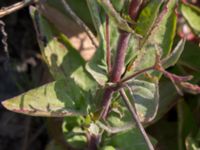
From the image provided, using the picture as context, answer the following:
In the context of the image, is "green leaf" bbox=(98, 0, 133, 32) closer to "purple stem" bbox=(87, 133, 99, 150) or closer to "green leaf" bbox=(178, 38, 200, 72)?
"purple stem" bbox=(87, 133, 99, 150)

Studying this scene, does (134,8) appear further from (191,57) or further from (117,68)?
(191,57)

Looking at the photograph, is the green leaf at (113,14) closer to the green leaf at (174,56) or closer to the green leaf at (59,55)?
the green leaf at (174,56)

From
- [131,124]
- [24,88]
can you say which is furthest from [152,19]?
[24,88]

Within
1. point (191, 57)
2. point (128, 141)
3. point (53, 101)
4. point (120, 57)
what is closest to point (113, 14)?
point (120, 57)

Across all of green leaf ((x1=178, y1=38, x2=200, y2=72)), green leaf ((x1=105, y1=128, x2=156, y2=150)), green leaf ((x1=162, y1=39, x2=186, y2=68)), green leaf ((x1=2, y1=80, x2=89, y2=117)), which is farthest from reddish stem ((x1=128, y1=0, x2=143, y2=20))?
green leaf ((x1=178, y1=38, x2=200, y2=72))

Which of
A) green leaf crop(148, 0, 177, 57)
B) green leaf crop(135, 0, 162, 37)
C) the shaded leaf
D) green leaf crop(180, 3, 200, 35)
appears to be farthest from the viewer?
the shaded leaf

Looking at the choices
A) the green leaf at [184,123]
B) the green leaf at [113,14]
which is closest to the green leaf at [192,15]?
the green leaf at [184,123]

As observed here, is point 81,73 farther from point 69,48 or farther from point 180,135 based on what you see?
point 180,135
